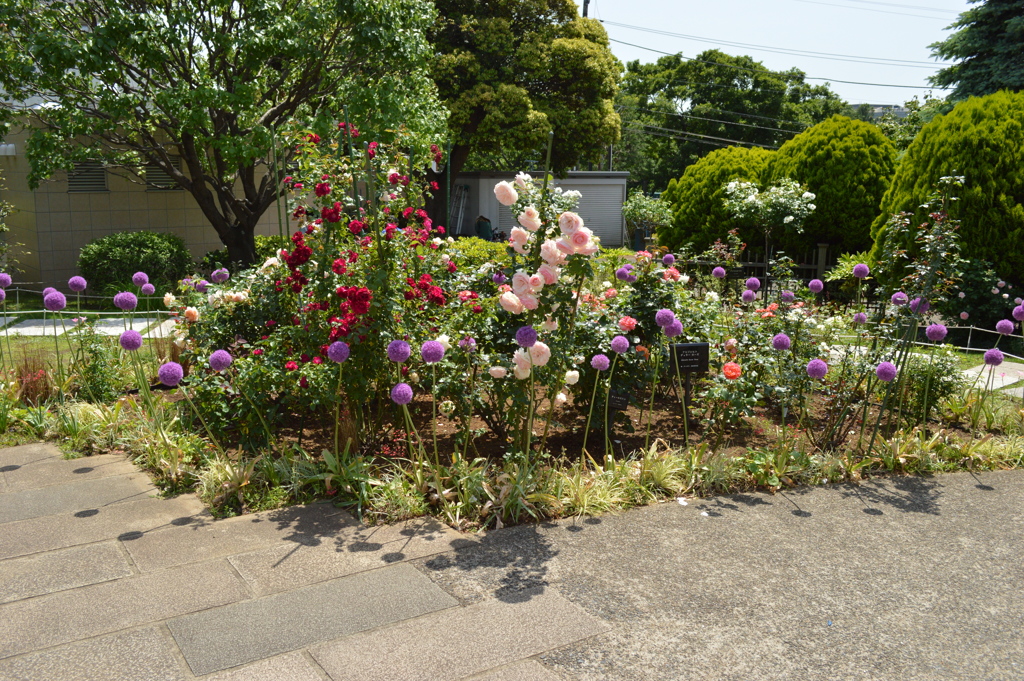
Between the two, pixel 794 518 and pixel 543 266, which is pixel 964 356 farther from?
pixel 543 266

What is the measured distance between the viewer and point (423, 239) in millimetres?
5039

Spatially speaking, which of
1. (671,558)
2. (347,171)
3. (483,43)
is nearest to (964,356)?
(671,558)

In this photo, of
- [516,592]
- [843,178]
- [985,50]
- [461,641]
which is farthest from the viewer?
[985,50]

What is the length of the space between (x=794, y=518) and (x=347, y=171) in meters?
3.48

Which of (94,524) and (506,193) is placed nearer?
(94,524)

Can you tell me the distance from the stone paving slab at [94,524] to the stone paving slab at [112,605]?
0.54 m

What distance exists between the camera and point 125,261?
1134 centimetres

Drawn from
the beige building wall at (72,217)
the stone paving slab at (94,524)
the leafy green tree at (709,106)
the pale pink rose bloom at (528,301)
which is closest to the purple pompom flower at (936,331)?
the pale pink rose bloom at (528,301)

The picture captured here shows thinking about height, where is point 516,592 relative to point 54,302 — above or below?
below

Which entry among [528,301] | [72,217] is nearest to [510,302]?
[528,301]

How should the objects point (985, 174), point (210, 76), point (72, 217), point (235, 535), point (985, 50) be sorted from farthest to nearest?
point (985, 50)
point (72, 217)
point (210, 76)
point (985, 174)
point (235, 535)

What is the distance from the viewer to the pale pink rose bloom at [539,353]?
4.05m

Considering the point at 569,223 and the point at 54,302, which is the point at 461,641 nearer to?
the point at 569,223

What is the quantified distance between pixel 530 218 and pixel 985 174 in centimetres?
715
